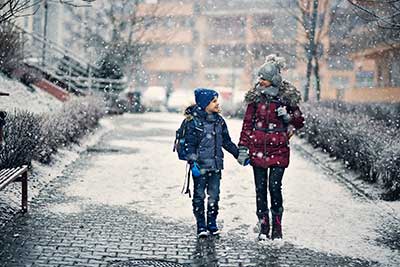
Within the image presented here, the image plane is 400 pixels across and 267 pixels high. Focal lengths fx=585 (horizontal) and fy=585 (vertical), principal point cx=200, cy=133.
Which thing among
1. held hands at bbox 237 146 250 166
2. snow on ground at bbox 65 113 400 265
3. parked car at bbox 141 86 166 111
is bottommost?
parked car at bbox 141 86 166 111

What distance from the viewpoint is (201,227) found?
628 cm

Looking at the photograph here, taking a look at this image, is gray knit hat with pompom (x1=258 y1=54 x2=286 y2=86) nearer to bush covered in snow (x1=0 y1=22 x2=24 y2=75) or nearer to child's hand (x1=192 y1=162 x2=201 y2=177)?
child's hand (x1=192 y1=162 x2=201 y2=177)

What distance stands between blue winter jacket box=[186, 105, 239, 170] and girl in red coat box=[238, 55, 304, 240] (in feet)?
0.94

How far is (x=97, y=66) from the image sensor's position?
104ft

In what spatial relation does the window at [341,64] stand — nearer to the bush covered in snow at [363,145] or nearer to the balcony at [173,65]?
the balcony at [173,65]

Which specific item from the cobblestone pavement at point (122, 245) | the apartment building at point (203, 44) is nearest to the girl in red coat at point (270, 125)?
the cobblestone pavement at point (122, 245)

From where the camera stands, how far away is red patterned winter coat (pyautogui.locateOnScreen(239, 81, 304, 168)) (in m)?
6.05

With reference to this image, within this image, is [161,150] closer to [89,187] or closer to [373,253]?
[89,187]

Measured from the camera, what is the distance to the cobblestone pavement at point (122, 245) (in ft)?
17.7

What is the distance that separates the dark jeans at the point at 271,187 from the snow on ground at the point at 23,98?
432 inches

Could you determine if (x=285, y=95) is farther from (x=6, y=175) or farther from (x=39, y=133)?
(x=39, y=133)

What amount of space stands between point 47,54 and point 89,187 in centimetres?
1857

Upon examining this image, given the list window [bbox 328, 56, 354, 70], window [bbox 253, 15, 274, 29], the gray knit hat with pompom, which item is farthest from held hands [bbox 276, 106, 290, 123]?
window [bbox 328, 56, 354, 70]

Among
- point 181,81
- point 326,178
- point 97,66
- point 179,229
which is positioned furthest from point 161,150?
point 181,81
